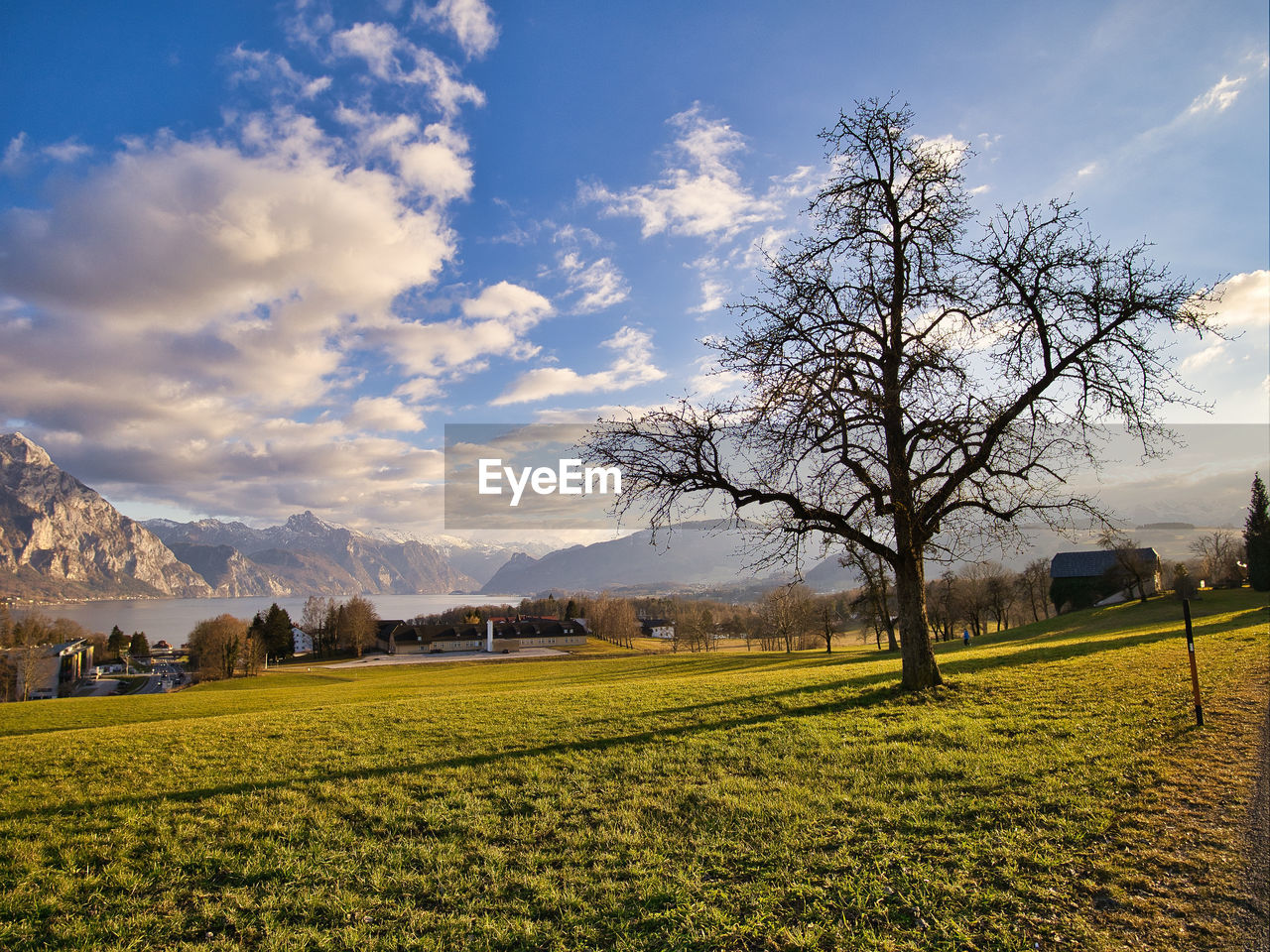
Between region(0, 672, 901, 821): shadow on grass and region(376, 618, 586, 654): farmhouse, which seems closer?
region(0, 672, 901, 821): shadow on grass

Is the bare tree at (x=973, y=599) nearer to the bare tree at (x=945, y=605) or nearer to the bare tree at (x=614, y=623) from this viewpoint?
the bare tree at (x=945, y=605)

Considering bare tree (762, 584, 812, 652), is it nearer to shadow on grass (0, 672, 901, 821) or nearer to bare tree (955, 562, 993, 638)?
bare tree (955, 562, 993, 638)

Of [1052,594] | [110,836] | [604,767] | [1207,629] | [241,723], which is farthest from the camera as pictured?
[1052,594]

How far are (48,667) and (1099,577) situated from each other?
118706 millimetres

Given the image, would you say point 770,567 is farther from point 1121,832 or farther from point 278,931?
point 278,931

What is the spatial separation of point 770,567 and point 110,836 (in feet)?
37.5

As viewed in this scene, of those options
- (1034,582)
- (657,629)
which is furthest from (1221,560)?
(657,629)

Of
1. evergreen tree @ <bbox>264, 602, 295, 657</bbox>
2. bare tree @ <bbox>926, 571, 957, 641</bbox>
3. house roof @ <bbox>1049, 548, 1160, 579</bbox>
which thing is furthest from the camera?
evergreen tree @ <bbox>264, 602, 295, 657</bbox>

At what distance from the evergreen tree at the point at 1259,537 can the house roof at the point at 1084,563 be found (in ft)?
30.4

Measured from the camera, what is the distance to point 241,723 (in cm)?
1270

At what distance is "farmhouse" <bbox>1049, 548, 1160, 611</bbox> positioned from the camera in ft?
192

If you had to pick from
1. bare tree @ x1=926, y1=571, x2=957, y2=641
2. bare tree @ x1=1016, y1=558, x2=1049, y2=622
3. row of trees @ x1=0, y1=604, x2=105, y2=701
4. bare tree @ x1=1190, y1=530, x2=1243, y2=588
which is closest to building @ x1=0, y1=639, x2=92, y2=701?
row of trees @ x1=0, y1=604, x2=105, y2=701

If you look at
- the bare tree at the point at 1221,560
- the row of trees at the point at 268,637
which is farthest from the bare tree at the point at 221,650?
the bare tree at the point at 1221,560

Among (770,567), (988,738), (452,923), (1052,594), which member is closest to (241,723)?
(452,923)
